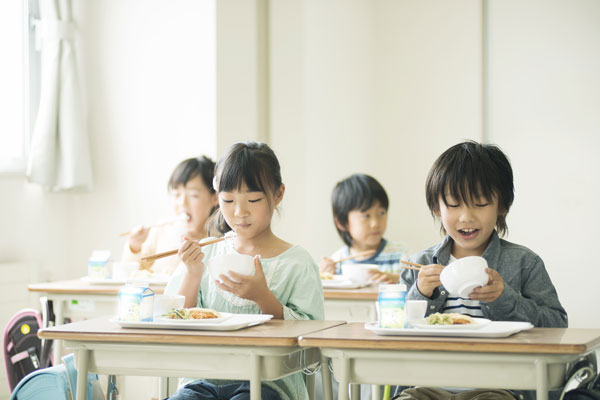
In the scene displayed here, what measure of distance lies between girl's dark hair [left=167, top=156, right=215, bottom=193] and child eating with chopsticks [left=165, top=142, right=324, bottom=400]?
4.74 feet

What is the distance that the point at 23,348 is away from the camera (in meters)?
3.53

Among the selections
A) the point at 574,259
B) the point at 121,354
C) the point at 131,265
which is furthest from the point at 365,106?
the point at 121,354

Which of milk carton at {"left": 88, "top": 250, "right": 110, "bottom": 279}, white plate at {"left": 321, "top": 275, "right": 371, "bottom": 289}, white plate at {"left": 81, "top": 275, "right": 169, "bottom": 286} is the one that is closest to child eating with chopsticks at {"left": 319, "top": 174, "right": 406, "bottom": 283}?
white plate at {"left": 321, "top": 275, "right": 371, "bottom": 289}

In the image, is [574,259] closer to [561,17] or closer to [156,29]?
[561,17]

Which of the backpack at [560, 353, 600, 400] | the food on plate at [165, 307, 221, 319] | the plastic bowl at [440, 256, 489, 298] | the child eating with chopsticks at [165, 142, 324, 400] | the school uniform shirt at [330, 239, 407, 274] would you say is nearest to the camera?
the backpack at [560, 353, 600, 400]

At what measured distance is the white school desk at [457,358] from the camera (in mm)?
1663

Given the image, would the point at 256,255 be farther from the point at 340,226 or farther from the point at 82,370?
the point at 340,226

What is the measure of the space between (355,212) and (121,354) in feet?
7.69

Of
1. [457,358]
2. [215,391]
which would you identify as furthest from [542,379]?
[215,391]

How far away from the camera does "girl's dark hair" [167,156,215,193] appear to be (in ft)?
12.8

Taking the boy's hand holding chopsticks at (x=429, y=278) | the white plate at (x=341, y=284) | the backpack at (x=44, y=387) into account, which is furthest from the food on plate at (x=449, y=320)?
the white plate at (x=341, y=284)

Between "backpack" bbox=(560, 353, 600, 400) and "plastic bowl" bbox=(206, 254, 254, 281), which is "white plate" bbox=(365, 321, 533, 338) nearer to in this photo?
"backpack" bbox=(560, 353, 600, 400)

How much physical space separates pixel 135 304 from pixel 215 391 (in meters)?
0.35

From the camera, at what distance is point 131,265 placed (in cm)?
373
